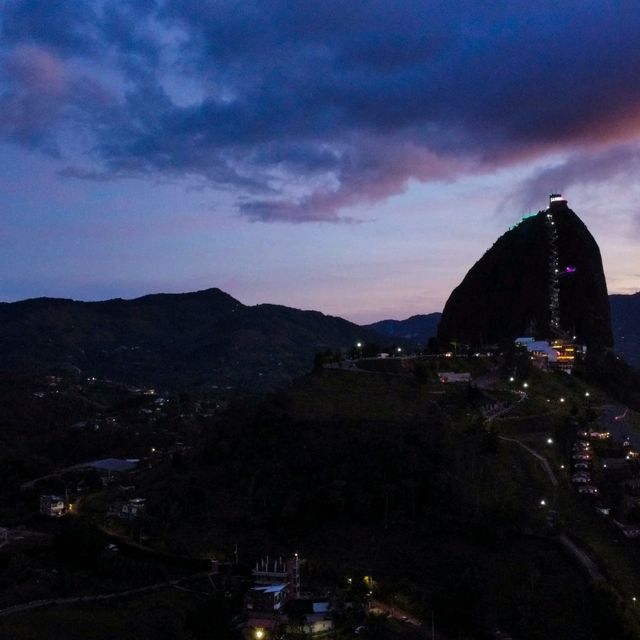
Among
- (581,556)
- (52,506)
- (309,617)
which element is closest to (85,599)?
(309,617)

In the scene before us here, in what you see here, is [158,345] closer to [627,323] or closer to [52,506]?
[627,323]

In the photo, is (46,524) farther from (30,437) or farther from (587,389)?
(587,389)

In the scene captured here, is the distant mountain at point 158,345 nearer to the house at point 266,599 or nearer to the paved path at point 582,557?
the paved path at point 582,557

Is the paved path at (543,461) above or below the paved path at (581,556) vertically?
above

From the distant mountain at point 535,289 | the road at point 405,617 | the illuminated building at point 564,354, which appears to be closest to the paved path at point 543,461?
the road at point 405,617

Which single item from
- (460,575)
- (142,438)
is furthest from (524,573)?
(142,438)
